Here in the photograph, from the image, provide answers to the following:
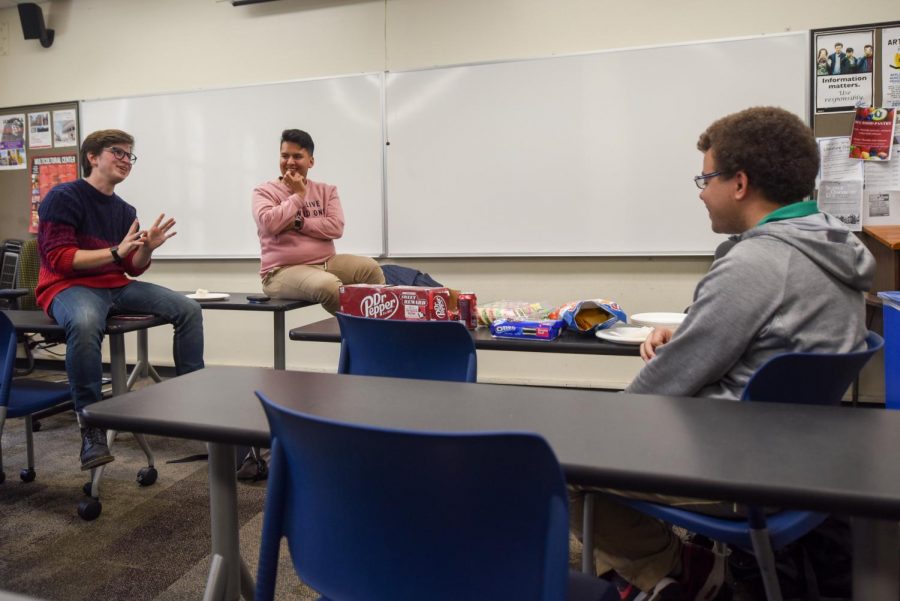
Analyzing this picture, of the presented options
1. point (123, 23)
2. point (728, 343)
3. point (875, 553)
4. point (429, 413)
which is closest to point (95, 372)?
point (429, 413)

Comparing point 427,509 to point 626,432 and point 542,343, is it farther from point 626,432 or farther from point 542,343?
point 542,343

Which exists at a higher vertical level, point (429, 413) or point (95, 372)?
point (429, 413)

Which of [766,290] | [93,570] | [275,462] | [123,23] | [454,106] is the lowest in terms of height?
[93,570]

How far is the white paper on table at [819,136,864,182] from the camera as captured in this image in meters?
3.11

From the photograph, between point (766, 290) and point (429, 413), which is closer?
point (429, 413)

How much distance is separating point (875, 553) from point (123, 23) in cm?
497

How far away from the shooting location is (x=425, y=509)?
1.99 ft

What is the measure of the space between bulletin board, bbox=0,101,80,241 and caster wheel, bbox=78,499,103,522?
3.11 meters

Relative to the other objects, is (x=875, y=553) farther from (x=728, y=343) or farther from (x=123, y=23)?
(x=123, y=23)

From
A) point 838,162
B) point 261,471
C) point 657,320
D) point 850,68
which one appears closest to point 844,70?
point 850,68

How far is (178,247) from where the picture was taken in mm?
4262

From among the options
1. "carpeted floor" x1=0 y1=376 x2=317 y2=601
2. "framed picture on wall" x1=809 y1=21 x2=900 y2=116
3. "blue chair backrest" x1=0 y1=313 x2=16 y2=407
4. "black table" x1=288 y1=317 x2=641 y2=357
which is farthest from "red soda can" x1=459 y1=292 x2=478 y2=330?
"framed picture on wall" x1=809 y1=21 x2=900 y2=116

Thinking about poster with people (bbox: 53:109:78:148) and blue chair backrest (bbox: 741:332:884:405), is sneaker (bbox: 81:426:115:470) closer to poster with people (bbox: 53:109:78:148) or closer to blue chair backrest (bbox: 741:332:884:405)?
blue chair backrest (bbox: 741:332:884:405)

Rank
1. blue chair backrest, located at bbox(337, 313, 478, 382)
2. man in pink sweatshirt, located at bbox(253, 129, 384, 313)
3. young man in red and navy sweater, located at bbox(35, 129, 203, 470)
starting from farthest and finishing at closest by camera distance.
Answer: man in pink sweatshirt, located at bbox(253, 129, 384, 313), young man in red and navy sweater, located at bbox(35, 129, 203, 470), blue chair backrest, located at bbox(337, 313, 478, 382)
